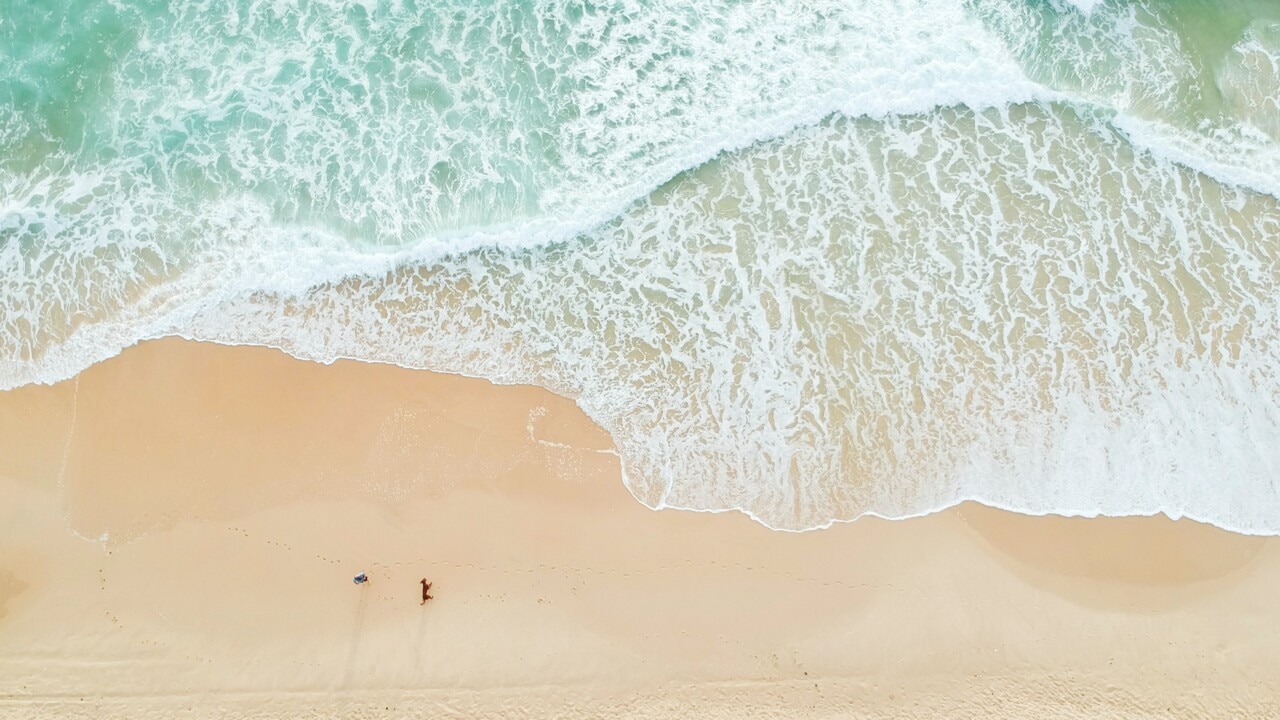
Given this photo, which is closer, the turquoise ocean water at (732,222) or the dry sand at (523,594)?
the dry sand at (523,594)

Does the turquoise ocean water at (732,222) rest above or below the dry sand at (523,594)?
above

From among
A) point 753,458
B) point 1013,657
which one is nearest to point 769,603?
point 753,458

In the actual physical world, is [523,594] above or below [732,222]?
below

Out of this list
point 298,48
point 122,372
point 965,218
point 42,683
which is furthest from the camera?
point 298,48

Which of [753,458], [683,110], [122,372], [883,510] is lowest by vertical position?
[883,510]

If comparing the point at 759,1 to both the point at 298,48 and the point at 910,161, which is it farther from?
the point at 298,48

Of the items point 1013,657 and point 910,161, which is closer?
point 1013,657
